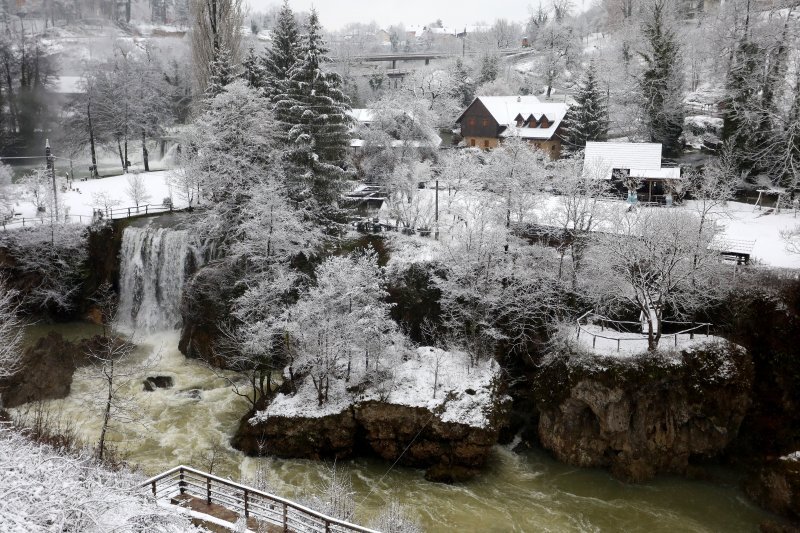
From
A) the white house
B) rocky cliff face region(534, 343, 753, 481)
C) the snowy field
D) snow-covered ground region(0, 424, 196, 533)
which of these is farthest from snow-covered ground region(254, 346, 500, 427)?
the snowy field

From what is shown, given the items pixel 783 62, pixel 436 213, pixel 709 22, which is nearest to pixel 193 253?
pixel 436 213

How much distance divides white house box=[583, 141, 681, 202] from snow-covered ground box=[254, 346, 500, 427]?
1788cm

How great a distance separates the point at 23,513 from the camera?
33.3 ft

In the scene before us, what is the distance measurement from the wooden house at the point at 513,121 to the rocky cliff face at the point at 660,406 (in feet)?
102

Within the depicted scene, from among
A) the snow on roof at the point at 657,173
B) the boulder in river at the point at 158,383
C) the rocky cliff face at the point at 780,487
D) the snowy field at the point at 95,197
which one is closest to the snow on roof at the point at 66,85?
the snowy field at the point at 95,197

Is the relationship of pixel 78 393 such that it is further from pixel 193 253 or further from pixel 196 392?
pixel 193 253

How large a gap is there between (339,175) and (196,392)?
1340 cm

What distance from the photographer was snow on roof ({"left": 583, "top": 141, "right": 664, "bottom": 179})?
38875 millimetres

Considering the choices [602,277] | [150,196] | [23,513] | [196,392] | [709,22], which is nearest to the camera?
[23,513]

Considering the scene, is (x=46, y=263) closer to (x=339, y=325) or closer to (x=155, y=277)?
(x=155, y=277)

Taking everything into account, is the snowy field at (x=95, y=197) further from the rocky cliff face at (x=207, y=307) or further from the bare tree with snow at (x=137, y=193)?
the rocky cliff face at (x=207, y=307)

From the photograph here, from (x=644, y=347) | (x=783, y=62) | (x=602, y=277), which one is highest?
(x=783, y=62)

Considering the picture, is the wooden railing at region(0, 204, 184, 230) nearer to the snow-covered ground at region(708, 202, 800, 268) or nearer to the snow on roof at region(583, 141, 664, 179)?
the snow on roof at region(583, 141, 664, 179)

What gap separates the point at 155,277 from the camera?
34906 millimetres
